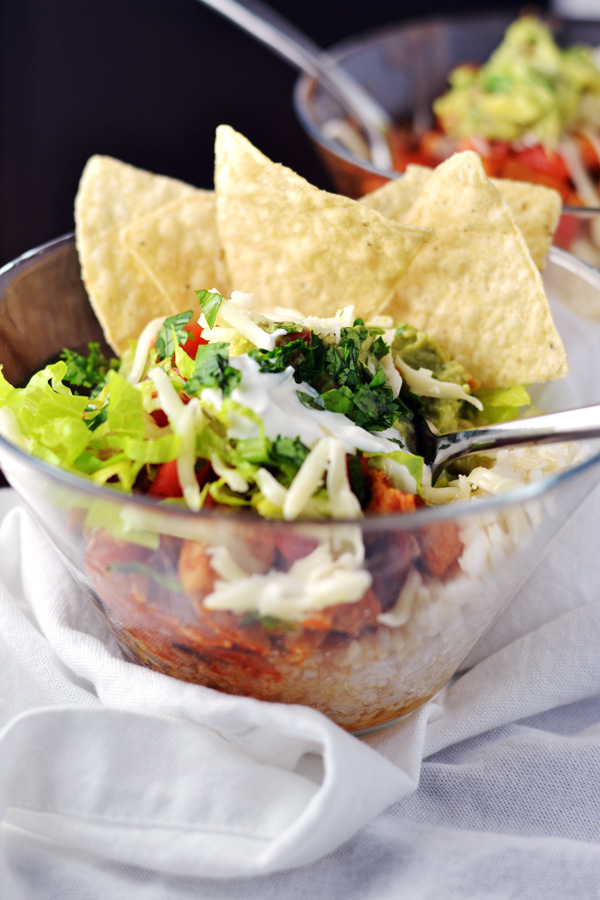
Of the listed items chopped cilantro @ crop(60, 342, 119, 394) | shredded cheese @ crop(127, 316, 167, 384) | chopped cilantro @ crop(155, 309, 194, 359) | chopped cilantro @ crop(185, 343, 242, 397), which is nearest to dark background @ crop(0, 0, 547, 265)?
chopped cilantro @ crop(60, 342, 119, 394)

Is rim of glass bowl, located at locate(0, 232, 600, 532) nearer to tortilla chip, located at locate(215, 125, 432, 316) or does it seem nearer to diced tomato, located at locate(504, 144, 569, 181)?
tortilla chip, located at locate(215, 125, 432, 316)

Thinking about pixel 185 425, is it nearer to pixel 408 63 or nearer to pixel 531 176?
pixel 531 176

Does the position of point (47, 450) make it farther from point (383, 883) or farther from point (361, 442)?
point (383, 883)

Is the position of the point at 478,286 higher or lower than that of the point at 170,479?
lower

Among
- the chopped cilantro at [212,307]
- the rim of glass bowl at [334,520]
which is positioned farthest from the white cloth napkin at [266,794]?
the chopped cilantro at [212,307]

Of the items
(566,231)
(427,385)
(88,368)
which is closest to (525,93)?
(566,231)

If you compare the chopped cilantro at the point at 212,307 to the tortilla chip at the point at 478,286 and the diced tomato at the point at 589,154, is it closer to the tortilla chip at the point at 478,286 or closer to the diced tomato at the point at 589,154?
the tortilla chip at the point at 478,286

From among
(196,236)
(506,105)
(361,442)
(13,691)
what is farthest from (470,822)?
(506,105)
